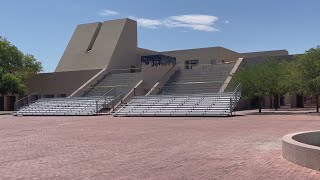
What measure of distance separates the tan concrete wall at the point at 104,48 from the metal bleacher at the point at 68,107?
12337 mm

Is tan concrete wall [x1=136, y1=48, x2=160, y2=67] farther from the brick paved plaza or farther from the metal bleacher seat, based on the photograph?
the brick paved plaza

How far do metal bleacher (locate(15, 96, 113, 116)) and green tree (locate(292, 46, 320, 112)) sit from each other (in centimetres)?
1778

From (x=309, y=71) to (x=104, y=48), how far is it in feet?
99.1

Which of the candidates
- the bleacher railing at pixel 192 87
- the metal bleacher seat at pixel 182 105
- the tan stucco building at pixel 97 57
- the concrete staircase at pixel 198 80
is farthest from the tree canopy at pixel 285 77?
the tan stucco building at pixel 97 57

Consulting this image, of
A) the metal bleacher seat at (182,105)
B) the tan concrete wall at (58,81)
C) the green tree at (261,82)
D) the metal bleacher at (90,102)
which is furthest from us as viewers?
the tan concrete wall at (58,81)

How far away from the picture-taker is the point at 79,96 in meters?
46.9

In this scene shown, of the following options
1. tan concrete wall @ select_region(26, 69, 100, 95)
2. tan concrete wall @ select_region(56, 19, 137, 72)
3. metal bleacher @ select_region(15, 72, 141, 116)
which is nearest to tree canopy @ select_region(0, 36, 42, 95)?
tan concrete wall @ select_region(26, 69, 100, 95)

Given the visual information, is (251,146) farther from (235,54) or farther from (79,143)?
(235,54)

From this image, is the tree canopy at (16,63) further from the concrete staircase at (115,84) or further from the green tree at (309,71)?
the green tree at (309,71)

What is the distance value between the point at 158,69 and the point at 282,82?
15.8m

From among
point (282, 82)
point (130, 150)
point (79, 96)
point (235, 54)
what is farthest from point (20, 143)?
point (235, 54)

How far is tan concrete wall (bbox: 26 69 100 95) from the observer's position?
2047 inches

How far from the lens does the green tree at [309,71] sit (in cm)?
3353

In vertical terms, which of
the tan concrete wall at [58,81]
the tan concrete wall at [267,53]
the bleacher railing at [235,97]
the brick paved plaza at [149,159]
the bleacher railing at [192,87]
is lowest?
the brick paved plaza at [149,159]
